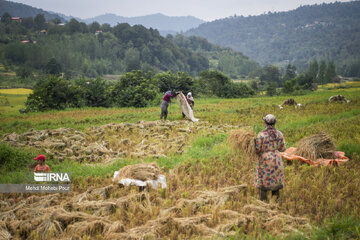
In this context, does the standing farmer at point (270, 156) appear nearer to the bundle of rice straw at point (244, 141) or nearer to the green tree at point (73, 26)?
the bundle of rice straw at point (244, 141)

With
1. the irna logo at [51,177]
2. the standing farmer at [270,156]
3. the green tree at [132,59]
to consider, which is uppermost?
the green tree at [132,59]

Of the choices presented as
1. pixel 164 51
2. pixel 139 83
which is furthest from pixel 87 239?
pixel 164 51

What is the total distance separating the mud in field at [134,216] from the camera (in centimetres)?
341

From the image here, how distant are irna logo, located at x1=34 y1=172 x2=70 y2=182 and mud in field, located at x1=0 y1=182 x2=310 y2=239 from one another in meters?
0.56

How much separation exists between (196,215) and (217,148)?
3485 millimetres

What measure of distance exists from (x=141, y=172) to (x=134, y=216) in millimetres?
1245

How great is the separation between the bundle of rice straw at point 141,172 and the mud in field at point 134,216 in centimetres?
39

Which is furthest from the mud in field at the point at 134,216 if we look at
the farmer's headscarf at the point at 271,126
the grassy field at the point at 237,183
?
the farmer's headscarf at the point at 271,126

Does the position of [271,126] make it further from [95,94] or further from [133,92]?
[95,94]

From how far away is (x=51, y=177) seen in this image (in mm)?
5199

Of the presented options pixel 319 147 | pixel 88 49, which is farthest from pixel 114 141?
pixel 88 49

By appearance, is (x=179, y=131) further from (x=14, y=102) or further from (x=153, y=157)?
(x=14, y=102)

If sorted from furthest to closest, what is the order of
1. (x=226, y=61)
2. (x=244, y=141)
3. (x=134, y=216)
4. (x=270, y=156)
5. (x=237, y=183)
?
(x=226, y=61)
(x=237, y=183)
(x=244, y=141)
(x=270, y=156)
(x=134, y=216)

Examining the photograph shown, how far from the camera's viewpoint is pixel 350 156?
653 centimetres
